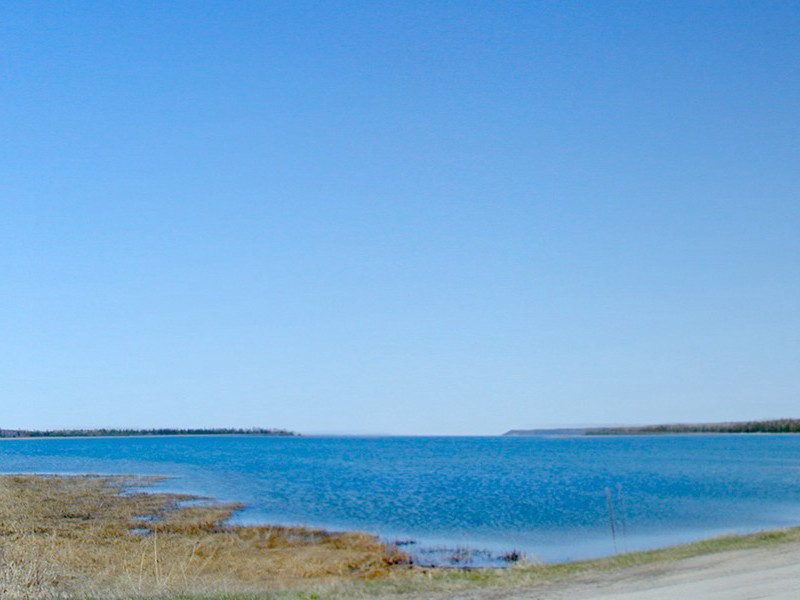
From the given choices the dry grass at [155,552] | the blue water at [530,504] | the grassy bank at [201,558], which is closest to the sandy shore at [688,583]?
the grassy bank at [201,558]

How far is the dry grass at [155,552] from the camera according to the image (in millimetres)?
17250

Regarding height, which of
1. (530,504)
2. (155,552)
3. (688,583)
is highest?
(155,552)

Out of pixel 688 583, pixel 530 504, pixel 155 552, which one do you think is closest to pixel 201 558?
pixel 155 552

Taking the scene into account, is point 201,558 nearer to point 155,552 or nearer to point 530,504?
point 155,552

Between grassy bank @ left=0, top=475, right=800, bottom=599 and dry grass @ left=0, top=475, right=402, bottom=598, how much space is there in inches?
2.0

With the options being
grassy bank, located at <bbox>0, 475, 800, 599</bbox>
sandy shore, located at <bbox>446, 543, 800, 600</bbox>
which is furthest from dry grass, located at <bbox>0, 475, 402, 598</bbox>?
sandy shore, located at <bbox>446, 543, 800, 600</bbox>

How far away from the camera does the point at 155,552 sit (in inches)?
715

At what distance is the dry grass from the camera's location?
17.2 metres

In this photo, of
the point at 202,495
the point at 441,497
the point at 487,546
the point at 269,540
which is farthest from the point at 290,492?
the point at 487,546

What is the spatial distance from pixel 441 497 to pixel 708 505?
16.4m

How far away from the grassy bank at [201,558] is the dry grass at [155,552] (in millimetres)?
51

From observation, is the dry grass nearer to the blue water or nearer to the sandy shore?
the blue water

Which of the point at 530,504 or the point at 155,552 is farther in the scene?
the point at 530,504

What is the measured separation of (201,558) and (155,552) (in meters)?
9.35
